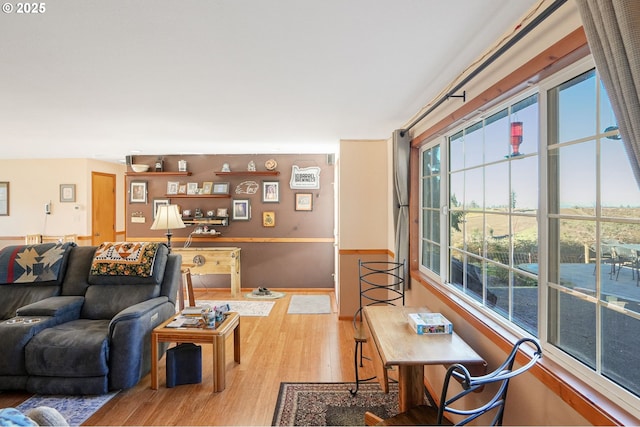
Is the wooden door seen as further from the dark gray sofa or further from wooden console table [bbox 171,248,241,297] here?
the dark gray sofa

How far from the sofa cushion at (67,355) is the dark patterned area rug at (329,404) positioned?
53.3 inches

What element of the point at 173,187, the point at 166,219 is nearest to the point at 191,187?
the point at 173,187

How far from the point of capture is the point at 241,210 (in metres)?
5.55

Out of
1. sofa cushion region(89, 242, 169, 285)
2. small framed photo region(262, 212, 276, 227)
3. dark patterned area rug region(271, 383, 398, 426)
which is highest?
small framed photo region(262, 212, 276, 227)

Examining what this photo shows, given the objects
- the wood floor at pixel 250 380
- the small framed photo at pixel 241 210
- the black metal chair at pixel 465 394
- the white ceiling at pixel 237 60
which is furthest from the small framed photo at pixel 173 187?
the black metal chair at pixel 465 394

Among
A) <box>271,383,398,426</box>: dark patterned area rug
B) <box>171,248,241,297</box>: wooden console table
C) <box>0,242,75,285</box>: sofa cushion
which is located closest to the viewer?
<box>271,383,398,426</box>: dark patterned area rug

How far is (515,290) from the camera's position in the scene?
1690 mm

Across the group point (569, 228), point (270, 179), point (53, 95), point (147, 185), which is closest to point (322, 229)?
point (270, 179)

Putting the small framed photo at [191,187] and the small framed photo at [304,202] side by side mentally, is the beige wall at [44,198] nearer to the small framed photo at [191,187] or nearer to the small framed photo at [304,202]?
the small framed photo at [191,187]

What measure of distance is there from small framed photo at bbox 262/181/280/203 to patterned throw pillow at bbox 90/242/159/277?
2.56 meters

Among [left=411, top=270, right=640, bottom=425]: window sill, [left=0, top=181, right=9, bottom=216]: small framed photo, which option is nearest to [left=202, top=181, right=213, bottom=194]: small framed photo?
[left=0, top=181, right=9, bottom=216]: small framed photo

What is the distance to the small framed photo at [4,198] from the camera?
232 inches

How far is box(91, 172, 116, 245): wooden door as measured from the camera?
5.95 meters

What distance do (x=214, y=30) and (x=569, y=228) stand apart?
1.82 m
